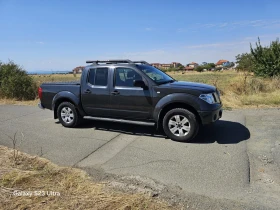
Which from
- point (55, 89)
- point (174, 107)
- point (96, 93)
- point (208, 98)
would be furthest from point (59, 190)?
point (55, 89)

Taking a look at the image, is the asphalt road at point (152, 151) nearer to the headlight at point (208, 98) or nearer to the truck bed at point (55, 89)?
the truck bed at point (55, 89)

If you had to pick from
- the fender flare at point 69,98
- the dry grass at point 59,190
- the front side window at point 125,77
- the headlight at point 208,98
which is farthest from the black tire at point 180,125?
the fender flare at point 69,98

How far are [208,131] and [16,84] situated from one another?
Result: 430 inches

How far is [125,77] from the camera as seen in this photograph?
20.3 feet

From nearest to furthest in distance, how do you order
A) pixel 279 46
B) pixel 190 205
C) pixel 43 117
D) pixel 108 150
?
pixel 190 205 < pixel 108 150 < pixel 43 117 < pixel 279 46

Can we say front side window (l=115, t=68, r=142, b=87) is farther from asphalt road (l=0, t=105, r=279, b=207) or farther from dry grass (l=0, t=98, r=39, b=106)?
dry grass (l=0, t=98, r=39, b=106)

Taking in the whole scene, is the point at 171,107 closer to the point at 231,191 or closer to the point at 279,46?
the point at 231,191

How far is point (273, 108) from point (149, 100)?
18.6ft

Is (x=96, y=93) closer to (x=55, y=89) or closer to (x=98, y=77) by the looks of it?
(x=98, y=77)

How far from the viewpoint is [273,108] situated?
897 cm

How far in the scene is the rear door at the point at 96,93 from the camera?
6.39 metres

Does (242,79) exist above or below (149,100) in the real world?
above

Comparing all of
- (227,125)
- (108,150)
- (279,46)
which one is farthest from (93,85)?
(279,46)

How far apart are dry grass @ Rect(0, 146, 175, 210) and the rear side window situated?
8.96 ft
